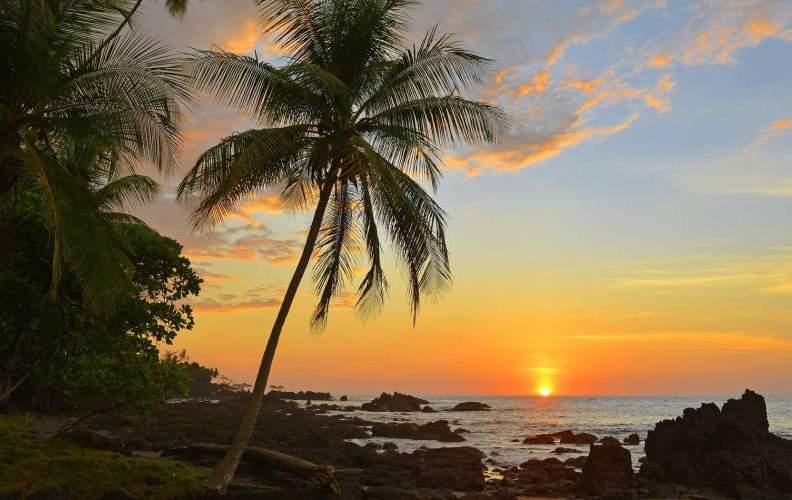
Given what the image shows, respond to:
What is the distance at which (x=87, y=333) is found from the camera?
1421cm

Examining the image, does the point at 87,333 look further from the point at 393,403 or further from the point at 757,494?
the point at 393,403

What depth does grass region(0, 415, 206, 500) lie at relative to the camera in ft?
38.7

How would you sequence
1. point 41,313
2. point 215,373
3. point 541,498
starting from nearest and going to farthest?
1. point 41,313
2. point 541,498
3. point 215,373

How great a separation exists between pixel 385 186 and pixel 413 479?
13.0 m

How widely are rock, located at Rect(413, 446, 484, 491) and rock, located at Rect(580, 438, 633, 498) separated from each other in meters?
3.77

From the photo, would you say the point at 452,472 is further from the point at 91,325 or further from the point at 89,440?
the point at 91,325

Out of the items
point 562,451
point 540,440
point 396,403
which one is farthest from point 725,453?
point 396,403

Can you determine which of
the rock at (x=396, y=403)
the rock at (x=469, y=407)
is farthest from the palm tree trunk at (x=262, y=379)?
the rock at (x=469, y=407)

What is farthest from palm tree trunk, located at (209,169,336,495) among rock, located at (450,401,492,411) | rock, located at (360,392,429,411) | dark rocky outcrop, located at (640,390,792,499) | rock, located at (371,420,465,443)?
rock, located at (450,401,492,411)

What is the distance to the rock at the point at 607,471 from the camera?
21.9 metres

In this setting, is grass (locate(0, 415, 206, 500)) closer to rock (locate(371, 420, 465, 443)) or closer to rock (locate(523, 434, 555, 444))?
rock (locate(371, 420, 465, 443))

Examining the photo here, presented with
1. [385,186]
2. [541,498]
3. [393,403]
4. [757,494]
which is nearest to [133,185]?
[385,186]

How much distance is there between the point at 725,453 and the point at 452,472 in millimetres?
10723

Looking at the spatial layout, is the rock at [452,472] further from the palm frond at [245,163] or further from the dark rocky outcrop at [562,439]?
the dark rocky outcrop at [562,439]
